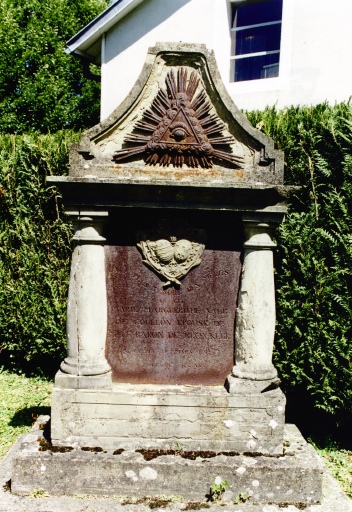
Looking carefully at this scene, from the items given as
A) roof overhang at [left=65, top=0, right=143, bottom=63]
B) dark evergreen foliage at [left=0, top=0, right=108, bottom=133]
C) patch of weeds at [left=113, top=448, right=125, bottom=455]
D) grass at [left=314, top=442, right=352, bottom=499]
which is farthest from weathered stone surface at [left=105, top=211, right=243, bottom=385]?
dark evergreen foliage at [left=0, top=0, right=108, bottom=133]

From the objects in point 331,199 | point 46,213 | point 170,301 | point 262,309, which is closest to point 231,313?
point 262,309

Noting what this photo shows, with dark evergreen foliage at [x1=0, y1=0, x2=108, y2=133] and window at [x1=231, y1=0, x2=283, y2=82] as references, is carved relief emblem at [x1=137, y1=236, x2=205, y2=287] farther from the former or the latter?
dark evergreen foliage at [x1=0, y1=0, x2=108, y2=133]

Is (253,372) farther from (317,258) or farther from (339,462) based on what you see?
(339,462)

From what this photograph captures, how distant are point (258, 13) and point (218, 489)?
326 inches

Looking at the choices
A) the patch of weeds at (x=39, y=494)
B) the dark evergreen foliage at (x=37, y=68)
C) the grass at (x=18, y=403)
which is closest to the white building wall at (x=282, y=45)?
the dark evergreen foliage at (x=37, y=68)

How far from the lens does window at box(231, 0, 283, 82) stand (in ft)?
28.6

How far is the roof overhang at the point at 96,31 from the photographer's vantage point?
29.7ft

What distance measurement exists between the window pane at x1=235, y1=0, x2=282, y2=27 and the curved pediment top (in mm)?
5992

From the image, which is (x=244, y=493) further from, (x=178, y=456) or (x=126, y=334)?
(x=126, y=334)

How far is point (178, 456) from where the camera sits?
3582mm

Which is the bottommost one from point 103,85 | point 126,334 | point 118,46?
point 126,334

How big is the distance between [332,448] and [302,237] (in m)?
2.19

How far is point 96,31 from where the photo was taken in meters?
9.51

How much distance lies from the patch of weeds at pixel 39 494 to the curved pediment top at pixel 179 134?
7.67ft
